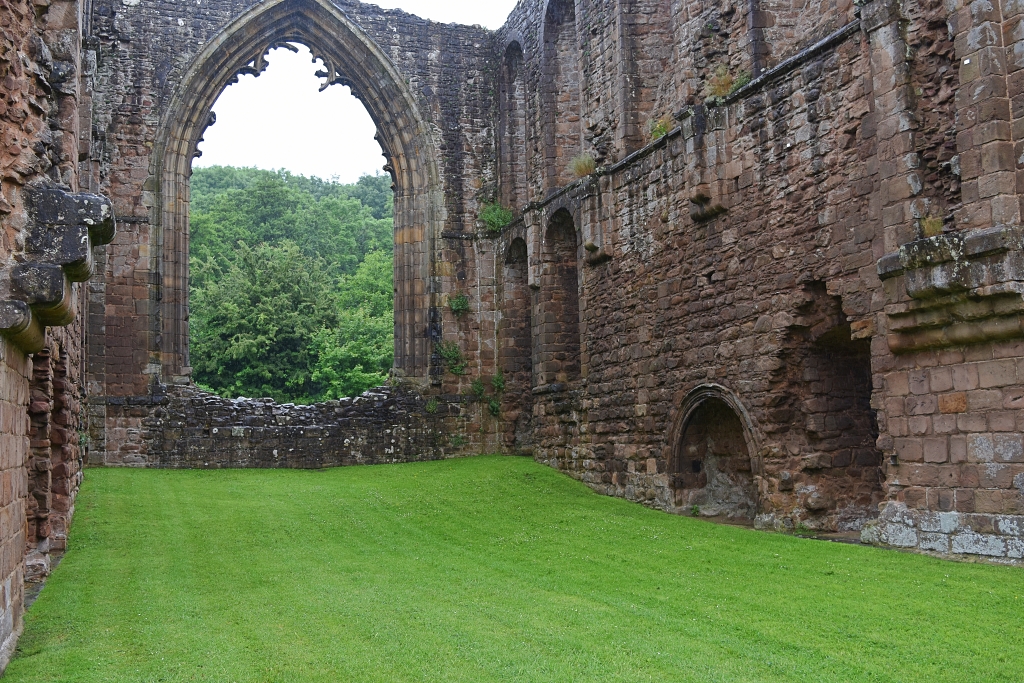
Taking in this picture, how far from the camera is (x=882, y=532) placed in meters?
8.02

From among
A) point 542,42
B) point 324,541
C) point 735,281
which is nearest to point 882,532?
point 735,281

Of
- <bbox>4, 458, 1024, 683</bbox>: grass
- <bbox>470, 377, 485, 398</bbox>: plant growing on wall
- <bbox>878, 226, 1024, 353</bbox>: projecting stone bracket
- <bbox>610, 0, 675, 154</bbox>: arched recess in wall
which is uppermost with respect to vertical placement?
<bbox>610, 0, 675, 154</bbox>: arched recess in wall

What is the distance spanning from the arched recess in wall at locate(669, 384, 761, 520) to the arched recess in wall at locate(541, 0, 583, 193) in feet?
19.4

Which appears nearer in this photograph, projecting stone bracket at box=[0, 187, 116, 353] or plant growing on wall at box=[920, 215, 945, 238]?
projecting stone bracket at box=[0, 187, 116, 353]

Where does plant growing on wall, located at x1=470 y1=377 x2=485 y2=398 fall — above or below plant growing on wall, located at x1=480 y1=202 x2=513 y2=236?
below

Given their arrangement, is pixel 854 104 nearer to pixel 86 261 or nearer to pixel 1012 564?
pixel 1012 564

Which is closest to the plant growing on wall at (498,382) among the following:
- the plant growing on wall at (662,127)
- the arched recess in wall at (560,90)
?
the arched recess in wall at (560,90)

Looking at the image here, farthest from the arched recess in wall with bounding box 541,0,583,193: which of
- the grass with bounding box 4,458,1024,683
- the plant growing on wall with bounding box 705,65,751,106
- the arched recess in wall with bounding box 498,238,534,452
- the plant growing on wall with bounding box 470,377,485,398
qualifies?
the grass with bounding box 4,458,1024,683

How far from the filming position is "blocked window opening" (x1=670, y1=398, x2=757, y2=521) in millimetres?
11133

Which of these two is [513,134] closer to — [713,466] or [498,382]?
[498,382]

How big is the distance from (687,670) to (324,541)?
5.44m

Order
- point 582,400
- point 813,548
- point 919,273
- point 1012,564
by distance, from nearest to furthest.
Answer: point 1012,564 → point 919,273 → point 813,548 → point 582,400

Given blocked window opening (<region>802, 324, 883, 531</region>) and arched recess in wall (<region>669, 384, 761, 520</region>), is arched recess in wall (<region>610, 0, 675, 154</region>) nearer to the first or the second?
arched recess in wall (<region>669, 384, 761, 520</region>)

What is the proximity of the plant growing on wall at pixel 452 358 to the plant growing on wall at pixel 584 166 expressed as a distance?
4.75 metres
